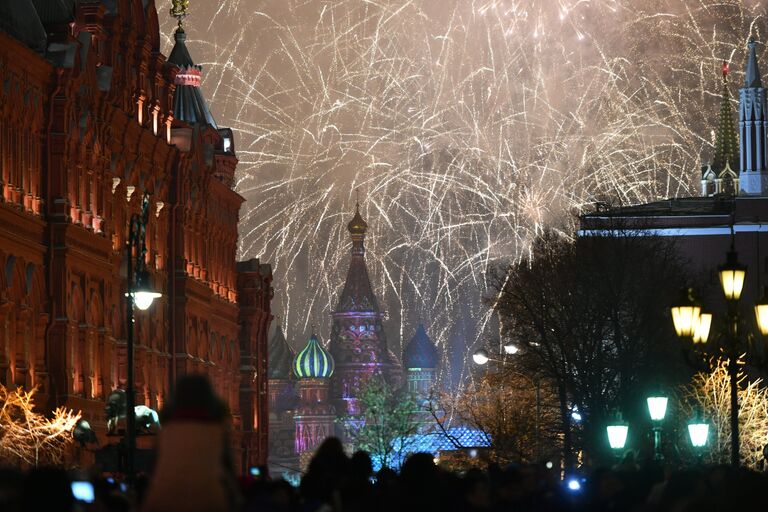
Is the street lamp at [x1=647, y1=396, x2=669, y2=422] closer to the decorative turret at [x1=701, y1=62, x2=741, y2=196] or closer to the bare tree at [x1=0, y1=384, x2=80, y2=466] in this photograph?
the bare tree at [x1=0, y1=384, x2=80, y2=466]

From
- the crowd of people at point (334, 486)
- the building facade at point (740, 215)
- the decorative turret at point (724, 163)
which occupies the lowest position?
the crowd of people at point (334, 486)

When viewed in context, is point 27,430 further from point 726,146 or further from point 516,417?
point 726,146

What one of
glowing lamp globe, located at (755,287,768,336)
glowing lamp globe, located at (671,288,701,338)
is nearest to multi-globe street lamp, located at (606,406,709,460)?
glowing lamp globe, located at (671,288,701,338)

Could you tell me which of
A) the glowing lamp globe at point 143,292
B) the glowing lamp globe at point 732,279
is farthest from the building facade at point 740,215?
the glowing lamp globe at point 732,279

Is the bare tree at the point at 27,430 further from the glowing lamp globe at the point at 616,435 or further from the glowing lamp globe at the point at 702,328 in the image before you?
the glowing lamp globe at the point at 702,328

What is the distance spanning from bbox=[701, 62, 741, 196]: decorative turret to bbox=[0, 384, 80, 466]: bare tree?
3239 inches

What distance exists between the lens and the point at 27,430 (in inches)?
2018

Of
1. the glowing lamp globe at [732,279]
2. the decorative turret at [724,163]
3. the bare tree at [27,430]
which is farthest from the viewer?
the decorative turret at [724,163]

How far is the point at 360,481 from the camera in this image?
1853 centimetres

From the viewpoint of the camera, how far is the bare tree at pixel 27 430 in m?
50.7

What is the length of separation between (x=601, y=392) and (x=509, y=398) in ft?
83.4

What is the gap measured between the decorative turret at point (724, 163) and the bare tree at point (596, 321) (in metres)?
61.7

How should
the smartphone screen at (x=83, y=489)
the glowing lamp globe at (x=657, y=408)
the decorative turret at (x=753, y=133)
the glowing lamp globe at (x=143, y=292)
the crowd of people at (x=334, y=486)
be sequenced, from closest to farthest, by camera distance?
the crowd of people at (x=334, y=486) → the smartphone screen at (x=83, y=489) → the glowing lamp globe at (x=143, y=292) → the glowing lamp globe at (x=657, y=408) → the decorative turret at (x=753, y=133)

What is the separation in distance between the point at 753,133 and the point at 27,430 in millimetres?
74404
